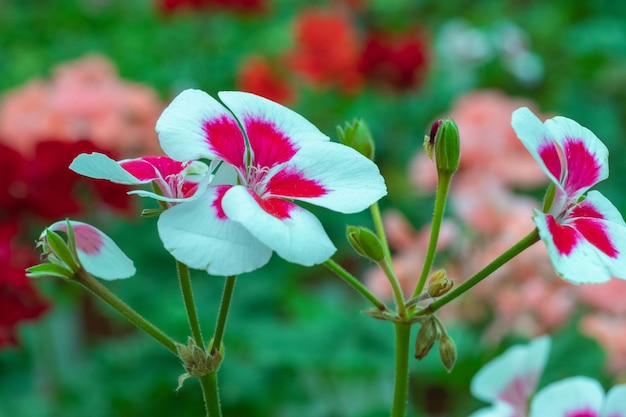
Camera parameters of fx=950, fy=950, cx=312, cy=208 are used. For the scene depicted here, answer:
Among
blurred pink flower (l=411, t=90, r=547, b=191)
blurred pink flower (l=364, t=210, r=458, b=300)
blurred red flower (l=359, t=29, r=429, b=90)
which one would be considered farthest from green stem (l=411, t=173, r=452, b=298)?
blurred red flower (l=359, t=29, r=429, b=90)

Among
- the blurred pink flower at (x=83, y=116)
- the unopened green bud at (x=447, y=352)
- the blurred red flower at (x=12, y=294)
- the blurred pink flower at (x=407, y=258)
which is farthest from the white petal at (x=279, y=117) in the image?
the blurred pink flower at (x=83, y=116)

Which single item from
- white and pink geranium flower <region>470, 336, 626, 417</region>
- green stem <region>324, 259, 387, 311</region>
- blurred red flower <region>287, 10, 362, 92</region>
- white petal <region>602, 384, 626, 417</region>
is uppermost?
green stem <region>324, 259, 387, 311</region>

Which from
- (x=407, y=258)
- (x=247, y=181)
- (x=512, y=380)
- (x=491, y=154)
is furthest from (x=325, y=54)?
(x=247, y=181)

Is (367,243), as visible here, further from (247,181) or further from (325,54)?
(325,54)

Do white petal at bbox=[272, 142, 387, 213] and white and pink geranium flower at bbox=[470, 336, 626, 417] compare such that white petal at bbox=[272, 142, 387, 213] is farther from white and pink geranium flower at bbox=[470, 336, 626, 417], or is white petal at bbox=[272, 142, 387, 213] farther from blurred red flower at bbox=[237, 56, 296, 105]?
blurred red flower at bbox=[237, 56, 296, 105]

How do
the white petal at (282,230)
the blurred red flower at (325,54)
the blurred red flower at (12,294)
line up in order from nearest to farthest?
the white petal at (282,230) < the blurred red flower at (12,294) < the blurred red flower at (325,54)

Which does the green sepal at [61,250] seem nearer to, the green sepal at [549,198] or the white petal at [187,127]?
the white petal at [187,127]
